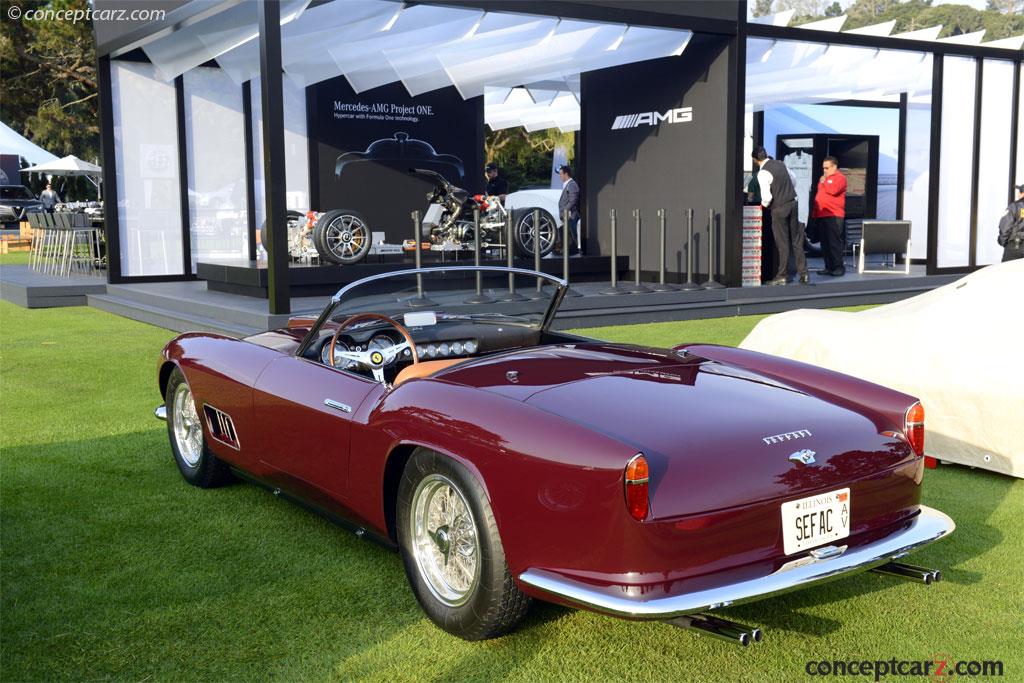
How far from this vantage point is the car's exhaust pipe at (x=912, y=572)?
3219mm

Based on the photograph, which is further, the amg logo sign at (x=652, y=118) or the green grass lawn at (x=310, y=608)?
the amg logo sign at (x=652, y=118)

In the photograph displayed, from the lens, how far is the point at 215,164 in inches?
608

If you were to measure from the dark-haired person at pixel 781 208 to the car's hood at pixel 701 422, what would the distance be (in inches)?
394

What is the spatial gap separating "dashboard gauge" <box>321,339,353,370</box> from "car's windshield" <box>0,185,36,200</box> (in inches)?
1643

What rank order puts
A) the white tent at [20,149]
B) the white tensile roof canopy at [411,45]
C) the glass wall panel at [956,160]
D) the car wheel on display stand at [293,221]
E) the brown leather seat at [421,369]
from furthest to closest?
1. the white tent at [20,149]
2. the glass wall panel at [956,160]
3. the car wheel on display stand at [293,221]
4. the white tensile roof canopy at [411,45]
5. the brown leather seat at [421,369]

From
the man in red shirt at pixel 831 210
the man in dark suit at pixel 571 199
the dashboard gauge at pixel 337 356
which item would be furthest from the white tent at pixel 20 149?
the dashboard gauge at pixel 337 356

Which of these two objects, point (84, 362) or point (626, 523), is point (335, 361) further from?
point (84, 362)

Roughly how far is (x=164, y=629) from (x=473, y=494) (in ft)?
3.85

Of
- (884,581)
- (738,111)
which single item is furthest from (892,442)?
(738,111)

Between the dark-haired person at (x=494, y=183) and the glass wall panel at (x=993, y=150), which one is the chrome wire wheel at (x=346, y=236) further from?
the glass wall panel at (x=993, y=150)

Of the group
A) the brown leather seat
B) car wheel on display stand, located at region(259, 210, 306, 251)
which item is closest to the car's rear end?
the brown leather seat

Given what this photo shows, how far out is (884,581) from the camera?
147 inches

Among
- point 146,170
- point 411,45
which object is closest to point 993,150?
point 411,45

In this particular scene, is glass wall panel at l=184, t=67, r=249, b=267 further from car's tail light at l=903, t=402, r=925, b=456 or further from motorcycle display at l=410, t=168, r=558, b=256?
car's tail light at l=903, t=402, r=925, b=456
